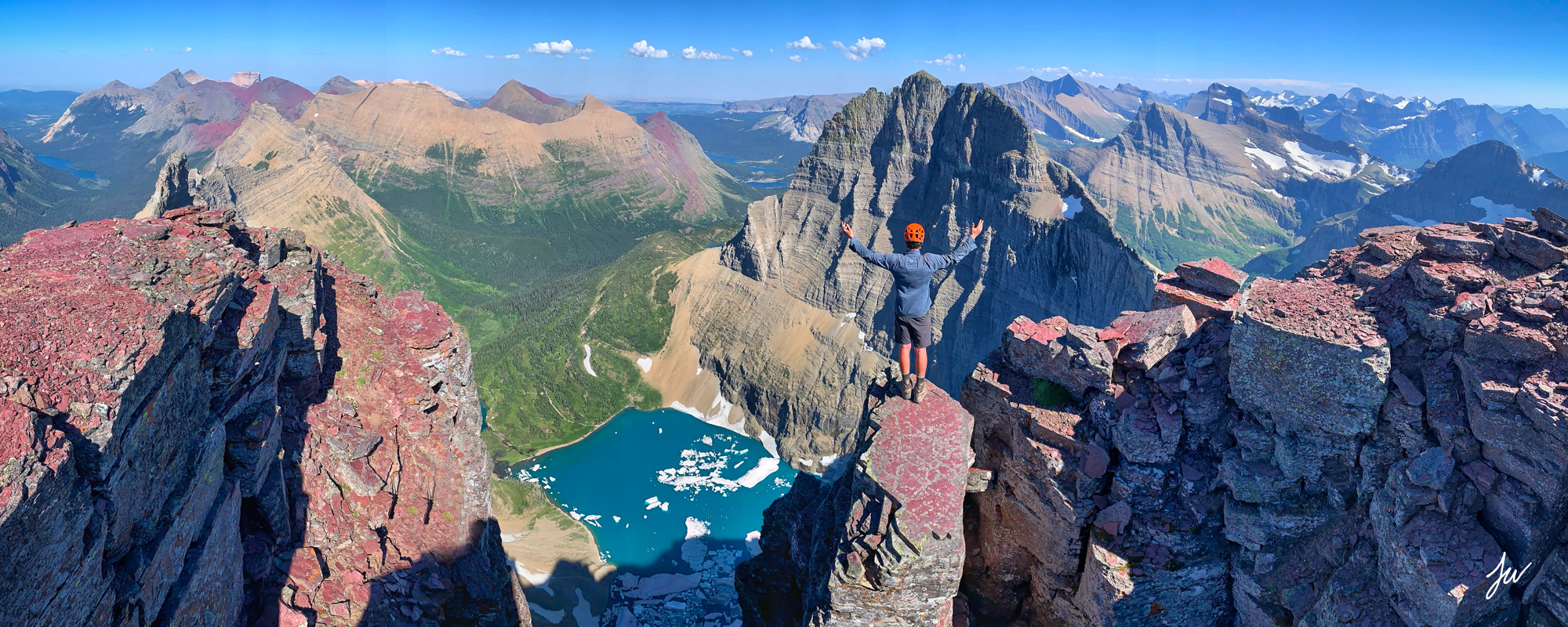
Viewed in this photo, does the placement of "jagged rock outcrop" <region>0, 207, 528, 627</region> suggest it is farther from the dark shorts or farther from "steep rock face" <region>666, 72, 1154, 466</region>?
"steep rock face" <region>666, 72, 1154, 466</region>

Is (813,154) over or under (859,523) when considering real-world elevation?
over

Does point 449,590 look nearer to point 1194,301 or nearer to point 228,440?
point 228,440

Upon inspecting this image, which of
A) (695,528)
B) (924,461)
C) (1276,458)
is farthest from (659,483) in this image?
(1276,458)

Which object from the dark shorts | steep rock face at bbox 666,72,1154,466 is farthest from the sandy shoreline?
the dark shorts

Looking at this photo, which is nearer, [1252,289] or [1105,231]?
[1252,289]

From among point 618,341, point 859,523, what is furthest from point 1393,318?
point 618,341

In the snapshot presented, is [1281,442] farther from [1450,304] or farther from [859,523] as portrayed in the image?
[859,523]

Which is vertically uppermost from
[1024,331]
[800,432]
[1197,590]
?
[1024,331]

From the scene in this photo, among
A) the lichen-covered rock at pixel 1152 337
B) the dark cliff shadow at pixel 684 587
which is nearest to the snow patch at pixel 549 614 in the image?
the dark cliff shadow at pixel 684 587
